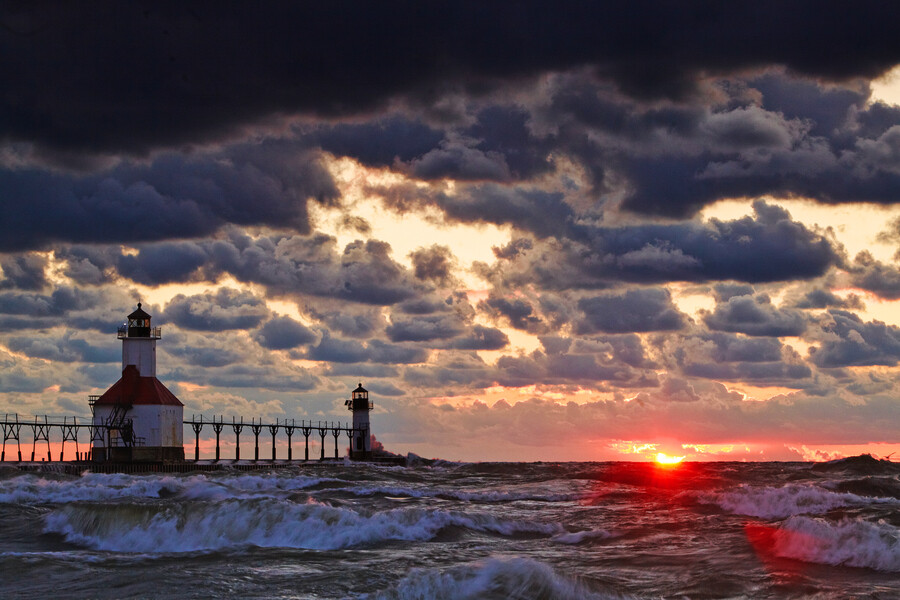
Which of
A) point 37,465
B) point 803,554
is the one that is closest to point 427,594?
point 803,554

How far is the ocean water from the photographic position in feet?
54.5

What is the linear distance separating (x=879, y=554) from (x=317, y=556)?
11.5 m

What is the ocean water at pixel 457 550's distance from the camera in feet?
54.5

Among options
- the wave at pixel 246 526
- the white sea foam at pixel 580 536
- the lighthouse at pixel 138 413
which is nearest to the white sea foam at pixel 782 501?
the white sea foam at pixel 580 536

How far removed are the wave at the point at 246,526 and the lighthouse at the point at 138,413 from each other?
48.2 m

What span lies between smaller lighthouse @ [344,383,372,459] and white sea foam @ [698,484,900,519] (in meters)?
78.0

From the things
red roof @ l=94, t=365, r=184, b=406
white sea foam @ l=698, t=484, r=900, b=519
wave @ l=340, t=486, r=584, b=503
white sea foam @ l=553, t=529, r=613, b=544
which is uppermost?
red roof @ l=94, t=365, r=184, b=406

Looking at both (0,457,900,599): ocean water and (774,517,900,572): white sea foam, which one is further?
(774,517,900,572): white sea foam

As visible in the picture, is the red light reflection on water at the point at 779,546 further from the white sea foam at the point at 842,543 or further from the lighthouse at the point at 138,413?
the lighthouse at the point at 138,413

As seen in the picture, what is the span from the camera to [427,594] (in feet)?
51.0

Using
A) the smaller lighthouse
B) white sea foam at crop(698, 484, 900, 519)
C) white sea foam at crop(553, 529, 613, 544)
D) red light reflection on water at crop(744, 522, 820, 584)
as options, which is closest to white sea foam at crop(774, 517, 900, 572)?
red light reflection on water at crop(744, 522, 820, 584)

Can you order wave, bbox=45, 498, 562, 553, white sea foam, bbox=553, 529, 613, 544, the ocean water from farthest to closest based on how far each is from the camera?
white sea foam, bbox=553, 529, 613, 544 → wave, bbox=45, 498, 562, 553 → the ocean water

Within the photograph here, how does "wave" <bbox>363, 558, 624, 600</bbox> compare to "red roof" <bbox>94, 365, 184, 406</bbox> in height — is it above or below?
below

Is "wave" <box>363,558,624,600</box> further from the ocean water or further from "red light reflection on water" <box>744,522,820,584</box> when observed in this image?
"red light reflection on water" <box>744,522,820,584</box>
